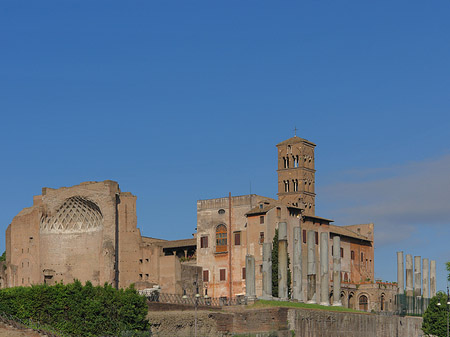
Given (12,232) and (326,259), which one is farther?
(12,232)

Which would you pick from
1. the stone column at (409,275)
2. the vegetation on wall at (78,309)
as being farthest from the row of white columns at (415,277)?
the vegetation on wall at (78,309)

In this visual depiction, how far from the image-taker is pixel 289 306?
67312 mm

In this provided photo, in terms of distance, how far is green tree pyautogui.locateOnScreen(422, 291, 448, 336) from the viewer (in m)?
72.6

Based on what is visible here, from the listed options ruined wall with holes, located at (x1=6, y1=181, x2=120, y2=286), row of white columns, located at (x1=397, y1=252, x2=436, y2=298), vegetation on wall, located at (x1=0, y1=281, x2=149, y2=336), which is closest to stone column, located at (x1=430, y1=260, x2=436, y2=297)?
row of white columns, located at (x1=397, y1=252, x2=436, y2=298)

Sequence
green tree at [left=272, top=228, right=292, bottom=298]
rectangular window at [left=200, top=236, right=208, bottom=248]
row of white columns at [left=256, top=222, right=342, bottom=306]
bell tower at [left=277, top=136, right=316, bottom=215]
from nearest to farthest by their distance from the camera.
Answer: row of white columns at [left=256, top=222, right=342, bottom=306], green tree at [left=272, top=228, right=292, bottom=298], rectangular window at [left=200, top=236, right=208, bottom=248], bell tower at [left=277, top=136, right=316, bottom=215]

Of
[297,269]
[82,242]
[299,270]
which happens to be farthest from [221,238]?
[82,242]

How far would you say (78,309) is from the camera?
188ft

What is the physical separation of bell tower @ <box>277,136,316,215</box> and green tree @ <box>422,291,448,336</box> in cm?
3503

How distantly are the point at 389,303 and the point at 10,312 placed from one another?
4136 cm

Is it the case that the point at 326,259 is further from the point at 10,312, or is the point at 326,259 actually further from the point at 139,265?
the point at 10,312

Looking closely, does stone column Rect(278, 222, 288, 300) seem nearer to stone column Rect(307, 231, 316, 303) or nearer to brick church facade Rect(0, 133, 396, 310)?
stone column Rect(307, 231, 316, 303)

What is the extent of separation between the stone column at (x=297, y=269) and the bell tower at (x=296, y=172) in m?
33.2

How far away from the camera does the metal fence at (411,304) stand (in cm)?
8444

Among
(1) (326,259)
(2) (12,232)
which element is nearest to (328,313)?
(1) (326,259)
